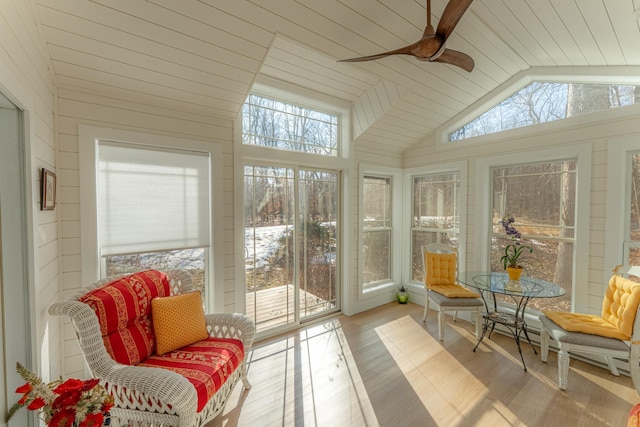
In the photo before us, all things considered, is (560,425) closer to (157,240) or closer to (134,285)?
(134,285)

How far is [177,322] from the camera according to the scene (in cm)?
195

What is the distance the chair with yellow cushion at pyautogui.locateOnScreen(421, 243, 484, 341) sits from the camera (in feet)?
9.87

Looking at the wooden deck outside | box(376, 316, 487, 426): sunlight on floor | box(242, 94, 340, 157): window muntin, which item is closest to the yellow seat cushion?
box(376, 316, 487, 426): sunlight on floor

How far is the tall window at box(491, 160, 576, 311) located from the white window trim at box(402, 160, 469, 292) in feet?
1.06

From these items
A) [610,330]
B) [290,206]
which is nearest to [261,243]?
[290,206]

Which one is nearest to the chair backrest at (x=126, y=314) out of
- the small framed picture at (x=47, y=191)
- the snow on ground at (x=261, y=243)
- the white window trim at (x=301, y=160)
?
the small framed picture at (x=47, y=191)

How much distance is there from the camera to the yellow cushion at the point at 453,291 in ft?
10.0

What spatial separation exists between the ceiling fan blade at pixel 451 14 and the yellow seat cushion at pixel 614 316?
2353mm

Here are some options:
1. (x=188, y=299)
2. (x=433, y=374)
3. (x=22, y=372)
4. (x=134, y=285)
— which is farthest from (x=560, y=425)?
(x=134, y=285)

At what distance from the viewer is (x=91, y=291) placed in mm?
1767

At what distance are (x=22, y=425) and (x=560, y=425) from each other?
3.17 metres

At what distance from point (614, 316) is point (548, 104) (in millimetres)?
2135

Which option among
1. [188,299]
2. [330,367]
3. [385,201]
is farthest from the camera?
[385,201]

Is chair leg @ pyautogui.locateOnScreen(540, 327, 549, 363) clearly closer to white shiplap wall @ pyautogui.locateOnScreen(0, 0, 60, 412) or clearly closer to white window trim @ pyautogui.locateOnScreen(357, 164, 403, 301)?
white window trim @ pyautogui.locateOnScreen(357, 164, 403, 301)
